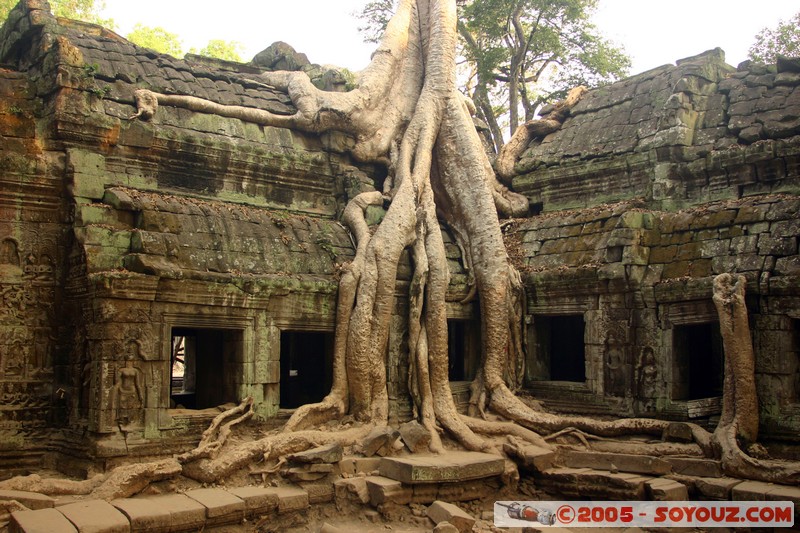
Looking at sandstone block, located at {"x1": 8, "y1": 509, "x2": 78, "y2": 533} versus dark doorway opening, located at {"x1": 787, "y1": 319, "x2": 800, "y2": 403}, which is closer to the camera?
sandstone block, located at {"x1": 8, "y1": 509, "x2": 78, "y2": 533}

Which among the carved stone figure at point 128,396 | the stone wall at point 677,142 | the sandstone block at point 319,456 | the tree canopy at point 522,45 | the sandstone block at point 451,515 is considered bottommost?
the sandstone block at point 451,515

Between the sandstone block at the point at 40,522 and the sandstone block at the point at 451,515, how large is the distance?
3123 millimetres

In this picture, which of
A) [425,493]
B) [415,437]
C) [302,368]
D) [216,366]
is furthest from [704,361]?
[216,366]

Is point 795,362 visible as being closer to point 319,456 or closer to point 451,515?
point 451,515

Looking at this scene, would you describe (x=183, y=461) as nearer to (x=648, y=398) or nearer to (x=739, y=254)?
(x=648, y=398)

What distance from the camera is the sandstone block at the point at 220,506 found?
282 inches

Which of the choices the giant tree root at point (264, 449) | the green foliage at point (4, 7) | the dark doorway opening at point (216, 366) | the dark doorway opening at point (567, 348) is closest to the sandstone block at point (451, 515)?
the giant tree root at point (264, 449)

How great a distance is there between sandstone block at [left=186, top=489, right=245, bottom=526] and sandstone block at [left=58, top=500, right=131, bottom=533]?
0.71m

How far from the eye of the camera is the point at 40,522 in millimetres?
6480

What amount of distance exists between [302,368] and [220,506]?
4816mm

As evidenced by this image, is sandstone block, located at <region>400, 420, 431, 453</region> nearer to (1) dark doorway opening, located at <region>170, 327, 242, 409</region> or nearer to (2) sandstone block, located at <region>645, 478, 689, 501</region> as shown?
(1) dark doorway opening, located at <region>170, 327, 242, 409</region>

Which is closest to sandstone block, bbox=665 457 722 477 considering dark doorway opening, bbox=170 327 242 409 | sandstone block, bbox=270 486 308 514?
sandstone block, bbox=270 486 308 514

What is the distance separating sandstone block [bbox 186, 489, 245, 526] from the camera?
7.16m

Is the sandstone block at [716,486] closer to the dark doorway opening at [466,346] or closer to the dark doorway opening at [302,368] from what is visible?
the dark doorway opening at [466,346]
